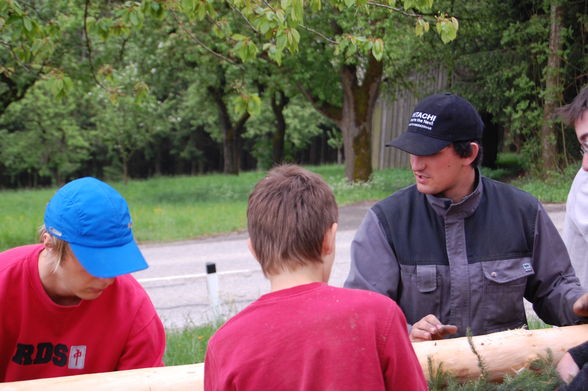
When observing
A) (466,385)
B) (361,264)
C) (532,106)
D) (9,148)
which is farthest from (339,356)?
(9,148)

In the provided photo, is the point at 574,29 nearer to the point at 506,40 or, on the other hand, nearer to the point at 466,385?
the point at 506,40

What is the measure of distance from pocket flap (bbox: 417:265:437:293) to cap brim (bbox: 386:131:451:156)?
0.48 metres

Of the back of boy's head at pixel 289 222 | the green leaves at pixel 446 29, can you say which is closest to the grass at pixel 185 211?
the green leaves at pixel 446 29

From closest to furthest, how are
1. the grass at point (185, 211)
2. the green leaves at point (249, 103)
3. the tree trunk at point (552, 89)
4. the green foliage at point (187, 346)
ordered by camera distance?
the green foliage at point (187, 346)
the green leaves at point (249, 103)
the grass at point (185, 211)
the tree trunk at point (552, 89)

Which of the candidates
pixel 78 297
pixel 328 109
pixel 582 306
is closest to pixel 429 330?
pixel 582 306

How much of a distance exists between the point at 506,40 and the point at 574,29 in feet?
5.31

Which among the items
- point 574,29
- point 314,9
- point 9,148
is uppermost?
point 574,29

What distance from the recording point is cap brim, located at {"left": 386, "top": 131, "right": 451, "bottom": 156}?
281 cm

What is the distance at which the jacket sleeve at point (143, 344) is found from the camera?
2.63 metres

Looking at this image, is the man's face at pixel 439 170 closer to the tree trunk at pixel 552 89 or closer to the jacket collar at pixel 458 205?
the jacket collar at pixel 458 205

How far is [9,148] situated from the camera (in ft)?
130

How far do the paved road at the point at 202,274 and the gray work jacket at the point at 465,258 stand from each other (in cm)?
380

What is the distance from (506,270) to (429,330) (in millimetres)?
487

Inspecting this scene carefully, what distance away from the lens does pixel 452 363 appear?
8.60 feet
